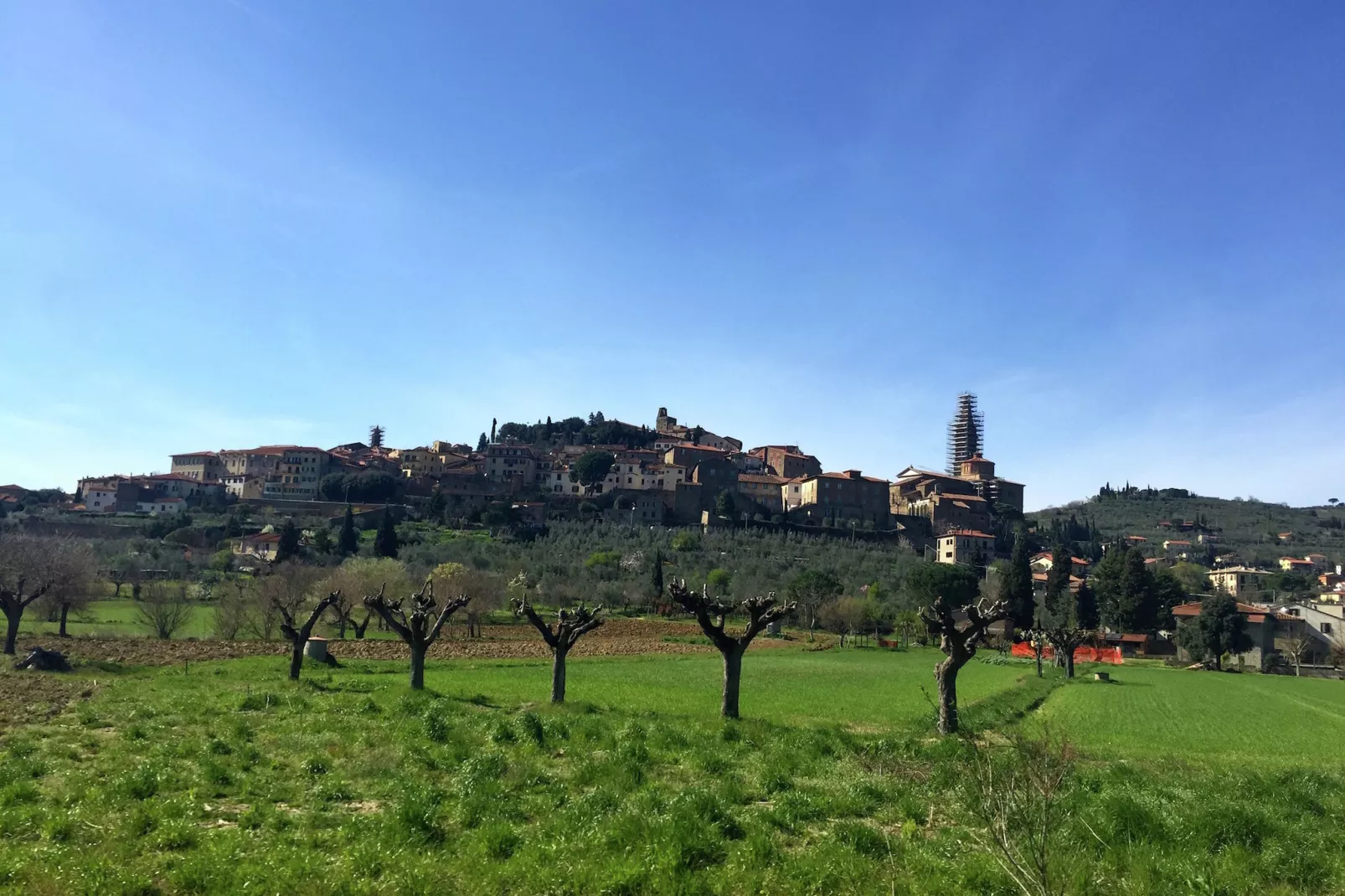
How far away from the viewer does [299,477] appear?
15900 centimetres

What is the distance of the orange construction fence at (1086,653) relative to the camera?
7531 centimetres

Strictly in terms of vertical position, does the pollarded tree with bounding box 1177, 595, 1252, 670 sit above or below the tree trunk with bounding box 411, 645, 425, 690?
below

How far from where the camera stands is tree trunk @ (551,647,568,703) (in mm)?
23469

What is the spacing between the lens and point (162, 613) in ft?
176

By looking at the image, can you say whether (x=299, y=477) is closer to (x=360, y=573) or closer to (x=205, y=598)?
(x=205, y=598)

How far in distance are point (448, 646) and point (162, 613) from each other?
19197 millimetres

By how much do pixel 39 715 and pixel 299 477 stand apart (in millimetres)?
151275

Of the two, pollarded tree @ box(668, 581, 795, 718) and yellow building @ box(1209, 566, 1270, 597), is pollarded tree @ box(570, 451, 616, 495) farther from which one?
pollarded tree @ box(668, 581, 795, 718)

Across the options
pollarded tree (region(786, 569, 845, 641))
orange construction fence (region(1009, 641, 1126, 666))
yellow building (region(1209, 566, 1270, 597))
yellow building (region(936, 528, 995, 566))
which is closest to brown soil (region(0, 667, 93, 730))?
pollarded tree (region(786, 569, 845, 641))

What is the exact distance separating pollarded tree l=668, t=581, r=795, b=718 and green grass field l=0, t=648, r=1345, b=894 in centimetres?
136

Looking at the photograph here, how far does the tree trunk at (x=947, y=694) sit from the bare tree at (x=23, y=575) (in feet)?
124

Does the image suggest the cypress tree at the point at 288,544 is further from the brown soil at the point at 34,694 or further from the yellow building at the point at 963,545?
the yellow building at the point at 963,545

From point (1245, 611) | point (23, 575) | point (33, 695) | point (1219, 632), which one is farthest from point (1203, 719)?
point (1245, 611)

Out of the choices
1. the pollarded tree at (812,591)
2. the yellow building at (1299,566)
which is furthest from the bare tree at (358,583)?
the yellow building at (1299,566)
